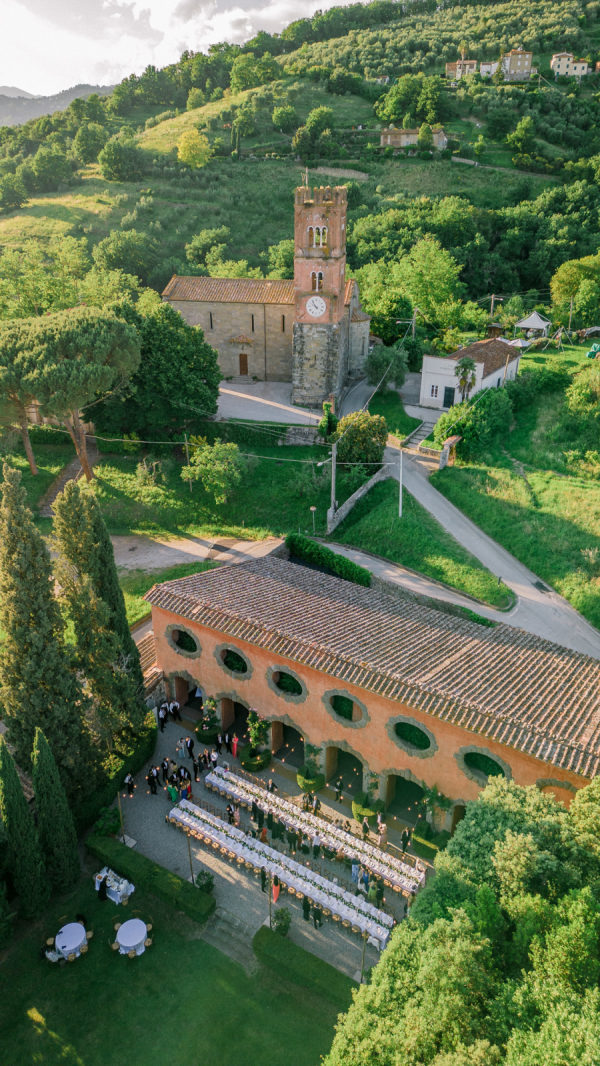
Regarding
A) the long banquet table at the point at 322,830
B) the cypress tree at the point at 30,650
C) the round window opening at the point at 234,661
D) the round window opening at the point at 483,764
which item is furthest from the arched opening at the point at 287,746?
the cypress tree at the point at 30,650

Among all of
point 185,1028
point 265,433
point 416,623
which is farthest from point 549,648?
point 265,433

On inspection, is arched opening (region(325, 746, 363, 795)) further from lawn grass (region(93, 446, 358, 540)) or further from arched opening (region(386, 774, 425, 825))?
lawn grass (region(93, 446, 358, 540))

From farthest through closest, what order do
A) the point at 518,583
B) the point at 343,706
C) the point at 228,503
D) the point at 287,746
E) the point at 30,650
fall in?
the point at 228,503, the point at 518,583, the point at 287,746, the point at 343,706, the point at 30,650

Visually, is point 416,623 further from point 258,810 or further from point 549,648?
point 258,810

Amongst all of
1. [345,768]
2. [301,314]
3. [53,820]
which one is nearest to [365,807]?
[345,768]

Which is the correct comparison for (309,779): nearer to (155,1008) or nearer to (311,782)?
(311,782)

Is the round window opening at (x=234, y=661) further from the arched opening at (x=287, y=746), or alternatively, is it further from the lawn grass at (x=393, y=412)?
the lawn grass at (x=393, y=412)
